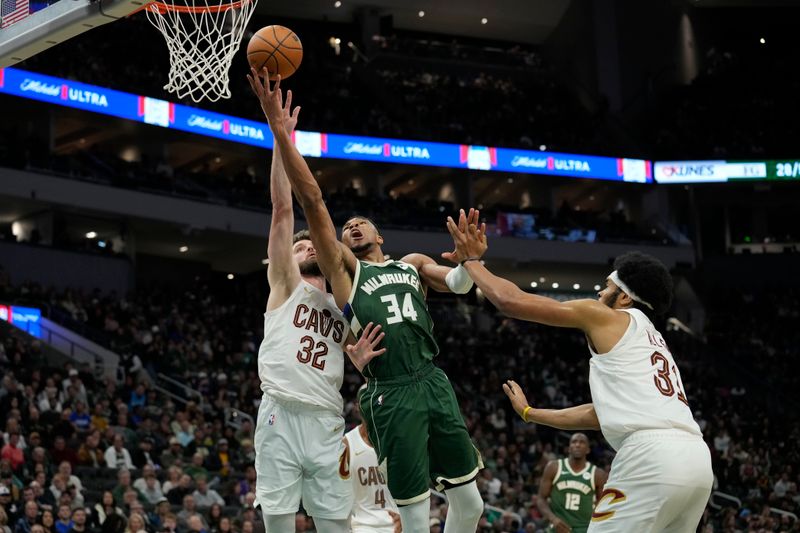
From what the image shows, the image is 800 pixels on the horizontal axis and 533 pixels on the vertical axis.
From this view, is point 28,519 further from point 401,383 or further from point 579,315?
point 579,315

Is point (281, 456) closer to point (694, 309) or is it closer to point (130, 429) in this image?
point (130, 429)

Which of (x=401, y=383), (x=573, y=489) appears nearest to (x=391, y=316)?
(x=401, y=383)

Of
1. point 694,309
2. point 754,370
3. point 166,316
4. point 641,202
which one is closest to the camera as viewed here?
point 166,316

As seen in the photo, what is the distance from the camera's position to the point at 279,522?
6.21 m

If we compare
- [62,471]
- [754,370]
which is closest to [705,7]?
[754,370]

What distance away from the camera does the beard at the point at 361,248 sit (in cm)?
629

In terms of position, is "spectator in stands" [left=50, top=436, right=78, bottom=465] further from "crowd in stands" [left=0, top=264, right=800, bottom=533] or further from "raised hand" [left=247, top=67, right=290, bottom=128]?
"raised hand" [left=247, top=67, right=290, bottom=128]

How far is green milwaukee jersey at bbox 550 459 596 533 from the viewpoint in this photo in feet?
34.3

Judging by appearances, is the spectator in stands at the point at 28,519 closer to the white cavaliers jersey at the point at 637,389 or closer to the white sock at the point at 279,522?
the white sock at the point at 279,522

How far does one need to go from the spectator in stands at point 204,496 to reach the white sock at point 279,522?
831 centimetres

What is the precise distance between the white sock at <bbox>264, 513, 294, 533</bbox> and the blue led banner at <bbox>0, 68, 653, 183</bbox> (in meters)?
20.2

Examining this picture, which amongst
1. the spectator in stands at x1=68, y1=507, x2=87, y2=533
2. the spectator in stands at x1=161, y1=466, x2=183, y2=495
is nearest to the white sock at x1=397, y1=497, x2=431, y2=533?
the spectator in stands at x1=68, y1=507, x2=87, y2=533

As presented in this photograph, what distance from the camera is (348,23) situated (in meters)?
39.9

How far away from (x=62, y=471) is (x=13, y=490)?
84cm
